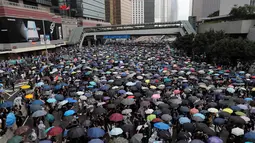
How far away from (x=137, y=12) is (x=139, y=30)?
128 m

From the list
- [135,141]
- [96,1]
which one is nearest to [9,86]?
[135,141]

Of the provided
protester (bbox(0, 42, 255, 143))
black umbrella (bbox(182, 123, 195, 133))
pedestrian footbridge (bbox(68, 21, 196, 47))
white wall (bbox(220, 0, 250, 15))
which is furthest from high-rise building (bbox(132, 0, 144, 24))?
black umbrella (bbox(182, 123, 195, 133))

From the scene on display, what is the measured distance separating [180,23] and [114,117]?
37.4m

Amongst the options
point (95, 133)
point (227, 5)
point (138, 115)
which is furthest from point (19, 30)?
point (227, 5)

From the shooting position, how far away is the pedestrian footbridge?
135ft

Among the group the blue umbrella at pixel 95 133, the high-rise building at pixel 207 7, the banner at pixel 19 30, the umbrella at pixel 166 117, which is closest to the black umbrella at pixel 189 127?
the umbrella at pixel 166 117

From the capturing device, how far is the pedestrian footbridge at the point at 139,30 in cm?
4100

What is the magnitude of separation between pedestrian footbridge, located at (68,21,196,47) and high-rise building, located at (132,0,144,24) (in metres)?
117

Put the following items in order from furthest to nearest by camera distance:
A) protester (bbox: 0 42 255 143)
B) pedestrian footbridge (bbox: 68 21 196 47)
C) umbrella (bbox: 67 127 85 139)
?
1. pedestrian footbridge (bbox: 68 21 196 47)
2. protester (bbox: 0 42 255 143)
3. umbrella (bbox: 67 127 85 139)

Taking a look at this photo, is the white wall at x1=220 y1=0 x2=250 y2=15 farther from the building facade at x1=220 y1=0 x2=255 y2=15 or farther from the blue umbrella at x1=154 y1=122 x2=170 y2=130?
the blue umbrella at x1=154 y1=122 x2=170 y2=130

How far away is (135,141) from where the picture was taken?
6691 mm

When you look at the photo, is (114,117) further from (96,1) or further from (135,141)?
(96,1)

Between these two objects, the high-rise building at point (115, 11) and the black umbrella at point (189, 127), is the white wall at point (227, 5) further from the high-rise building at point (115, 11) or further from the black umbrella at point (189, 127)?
the high-rise building at point (115, 11)

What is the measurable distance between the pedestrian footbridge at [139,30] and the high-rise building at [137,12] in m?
117
